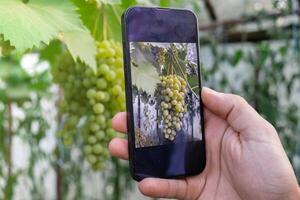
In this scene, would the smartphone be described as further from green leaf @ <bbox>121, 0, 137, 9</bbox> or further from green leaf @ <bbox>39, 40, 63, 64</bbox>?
green leaf @ <bbox>39, 40, 63, 64</bbox>

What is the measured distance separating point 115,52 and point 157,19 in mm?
112

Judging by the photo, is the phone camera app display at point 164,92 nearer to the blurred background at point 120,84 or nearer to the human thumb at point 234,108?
the human thumb at point 234,108

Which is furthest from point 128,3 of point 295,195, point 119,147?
point 295,195

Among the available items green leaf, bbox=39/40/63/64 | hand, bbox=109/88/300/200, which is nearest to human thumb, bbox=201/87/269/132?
hand, bbox=109/88/300/200

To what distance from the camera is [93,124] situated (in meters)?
0.67

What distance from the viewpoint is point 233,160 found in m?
0.61

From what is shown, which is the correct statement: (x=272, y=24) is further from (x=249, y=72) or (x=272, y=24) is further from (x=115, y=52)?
(x=115, y=52)

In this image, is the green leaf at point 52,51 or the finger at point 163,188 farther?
the green leaf at point 52,51

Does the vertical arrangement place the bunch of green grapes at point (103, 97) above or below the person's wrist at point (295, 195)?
above

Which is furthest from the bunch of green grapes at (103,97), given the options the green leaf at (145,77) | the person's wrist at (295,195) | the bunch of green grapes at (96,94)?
the person's wrist at (295,195)

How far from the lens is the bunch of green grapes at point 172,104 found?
57 cm

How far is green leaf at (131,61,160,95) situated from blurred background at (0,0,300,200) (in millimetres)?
122

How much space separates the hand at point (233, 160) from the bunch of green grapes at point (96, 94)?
0.18 ft

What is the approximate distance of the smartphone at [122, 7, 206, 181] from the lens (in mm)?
544
